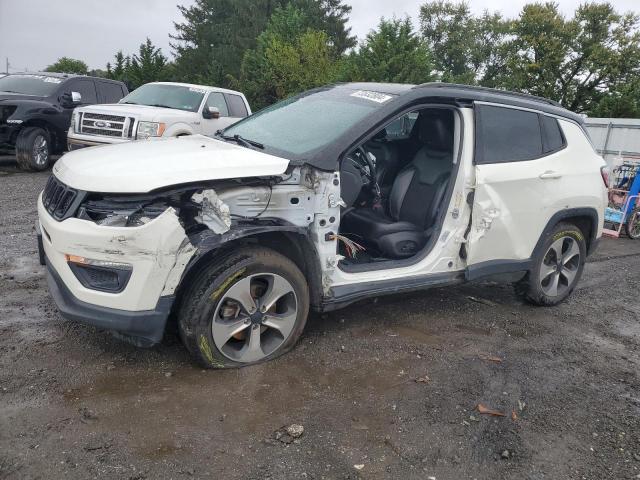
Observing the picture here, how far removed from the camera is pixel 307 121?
157 inches

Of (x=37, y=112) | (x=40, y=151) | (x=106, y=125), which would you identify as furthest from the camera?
(x=40, y=151)

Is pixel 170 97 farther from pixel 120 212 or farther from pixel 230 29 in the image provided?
pixel 230 29

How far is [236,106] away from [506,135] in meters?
7.58

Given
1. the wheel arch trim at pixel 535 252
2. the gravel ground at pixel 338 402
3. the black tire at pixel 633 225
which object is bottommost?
the gravel ground at pixel 338 402

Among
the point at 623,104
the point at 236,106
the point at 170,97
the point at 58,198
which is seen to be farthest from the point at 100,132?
the point at 623,104

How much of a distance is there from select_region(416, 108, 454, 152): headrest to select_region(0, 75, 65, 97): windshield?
8.99 meters

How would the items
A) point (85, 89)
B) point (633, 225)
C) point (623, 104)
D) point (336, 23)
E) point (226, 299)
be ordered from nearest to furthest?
1. point (226, 299)
2. point (633, 225)
3. point (85, 89)
4. point (623, 104)
5. point (336, 23)

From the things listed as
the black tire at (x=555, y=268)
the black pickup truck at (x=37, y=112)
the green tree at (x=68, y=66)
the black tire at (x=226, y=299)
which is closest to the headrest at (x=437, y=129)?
the black tire at (x=555, y=268)

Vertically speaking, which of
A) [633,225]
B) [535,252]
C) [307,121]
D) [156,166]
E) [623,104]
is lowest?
[633,225]

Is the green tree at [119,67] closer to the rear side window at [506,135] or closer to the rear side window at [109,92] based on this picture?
the rear side window at [109,92]

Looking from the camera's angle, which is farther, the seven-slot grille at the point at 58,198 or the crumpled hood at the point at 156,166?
the seven-slot grille at the point at 58,198

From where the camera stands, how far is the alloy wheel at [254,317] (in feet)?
10.4

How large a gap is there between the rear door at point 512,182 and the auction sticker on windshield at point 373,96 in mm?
783

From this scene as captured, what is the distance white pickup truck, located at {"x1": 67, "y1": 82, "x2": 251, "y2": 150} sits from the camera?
8.90m
